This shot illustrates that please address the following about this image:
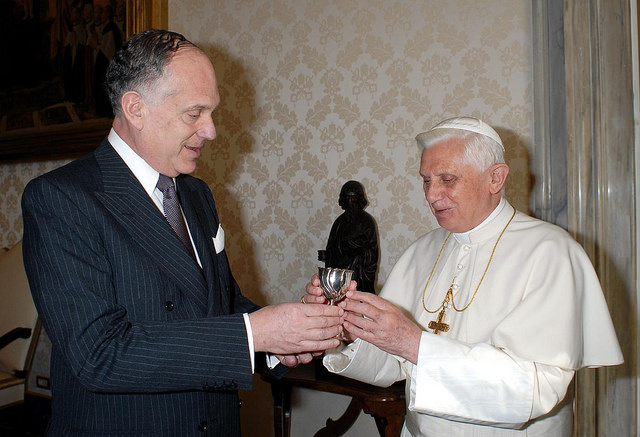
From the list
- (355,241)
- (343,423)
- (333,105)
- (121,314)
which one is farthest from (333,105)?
(121,314)

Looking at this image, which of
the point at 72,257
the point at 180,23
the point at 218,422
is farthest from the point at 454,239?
the point at 180,23

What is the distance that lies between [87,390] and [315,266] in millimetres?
2351

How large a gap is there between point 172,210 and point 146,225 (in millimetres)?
202

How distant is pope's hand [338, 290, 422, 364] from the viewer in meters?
Result: 1.93

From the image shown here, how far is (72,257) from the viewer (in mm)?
1791

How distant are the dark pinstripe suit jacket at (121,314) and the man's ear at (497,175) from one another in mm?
1077

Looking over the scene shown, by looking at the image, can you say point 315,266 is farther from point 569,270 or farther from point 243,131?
point 569,270

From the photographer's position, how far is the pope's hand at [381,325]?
1931 mm

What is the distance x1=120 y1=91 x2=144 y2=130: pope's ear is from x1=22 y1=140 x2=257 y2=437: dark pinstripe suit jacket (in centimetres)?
13

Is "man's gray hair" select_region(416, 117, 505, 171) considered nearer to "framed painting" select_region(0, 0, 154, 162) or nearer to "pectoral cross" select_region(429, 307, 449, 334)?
"pectoral cross" select_region(429, 307, 449, 334)

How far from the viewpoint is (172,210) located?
2.18 meters

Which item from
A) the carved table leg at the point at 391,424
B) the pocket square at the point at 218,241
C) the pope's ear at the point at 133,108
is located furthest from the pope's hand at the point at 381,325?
the carved table leg at the point at 391,424

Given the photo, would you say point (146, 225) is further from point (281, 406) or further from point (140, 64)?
point (281, 406)

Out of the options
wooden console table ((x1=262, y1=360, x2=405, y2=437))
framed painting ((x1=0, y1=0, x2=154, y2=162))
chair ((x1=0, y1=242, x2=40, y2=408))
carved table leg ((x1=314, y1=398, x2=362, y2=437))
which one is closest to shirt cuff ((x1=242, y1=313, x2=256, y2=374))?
wooden console table ((x1=262, y1=360, x2=405, y2=437))
